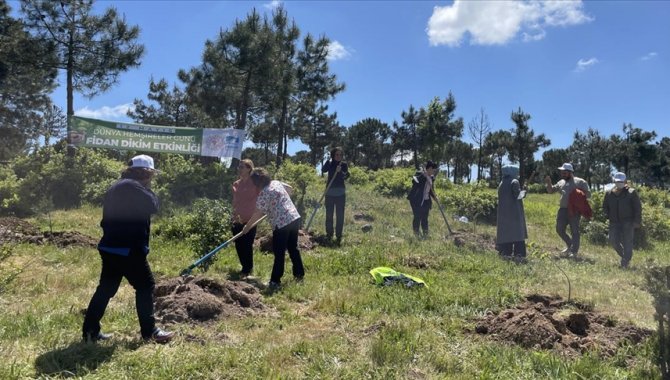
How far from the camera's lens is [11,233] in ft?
27.1

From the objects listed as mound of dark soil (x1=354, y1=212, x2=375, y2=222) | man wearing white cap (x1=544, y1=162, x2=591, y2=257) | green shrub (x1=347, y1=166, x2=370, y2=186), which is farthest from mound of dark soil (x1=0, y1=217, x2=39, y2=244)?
green shrub (x1=347, y1=166, x2=370, y2=186)

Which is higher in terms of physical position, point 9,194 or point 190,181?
point 190,181

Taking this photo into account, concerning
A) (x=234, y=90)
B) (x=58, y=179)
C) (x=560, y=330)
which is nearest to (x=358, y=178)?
(x=234, y=90)

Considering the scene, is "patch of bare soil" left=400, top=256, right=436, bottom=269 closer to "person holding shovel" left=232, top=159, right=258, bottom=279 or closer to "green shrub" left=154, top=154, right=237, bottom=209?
"person holding shovel" left=232, top=159, right=258, bottom=279

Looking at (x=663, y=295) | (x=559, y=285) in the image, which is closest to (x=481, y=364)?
(x=663, y=295)

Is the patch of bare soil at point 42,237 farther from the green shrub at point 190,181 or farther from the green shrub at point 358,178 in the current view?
the green shrub at point 358,178

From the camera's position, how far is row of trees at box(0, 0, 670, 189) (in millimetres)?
15008

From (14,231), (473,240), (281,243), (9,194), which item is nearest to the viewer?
(281,243)

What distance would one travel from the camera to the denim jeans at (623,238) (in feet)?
28.3

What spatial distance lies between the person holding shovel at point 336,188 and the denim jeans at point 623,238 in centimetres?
479

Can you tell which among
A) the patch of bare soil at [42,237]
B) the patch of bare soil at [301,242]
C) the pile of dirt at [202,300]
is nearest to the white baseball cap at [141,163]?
the pile of dirt at [202,300]

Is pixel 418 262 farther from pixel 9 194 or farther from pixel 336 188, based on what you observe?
pixel 9 194

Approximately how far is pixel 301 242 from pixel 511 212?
140 inches

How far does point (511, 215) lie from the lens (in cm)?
839
